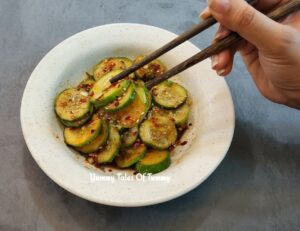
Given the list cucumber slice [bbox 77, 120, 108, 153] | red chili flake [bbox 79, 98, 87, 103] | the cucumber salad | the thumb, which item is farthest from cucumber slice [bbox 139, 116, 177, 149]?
the thumb

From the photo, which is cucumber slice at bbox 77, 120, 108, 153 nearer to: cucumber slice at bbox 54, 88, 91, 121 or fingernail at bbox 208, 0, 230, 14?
cucumber slice at bbox 54, 88, 91, 121

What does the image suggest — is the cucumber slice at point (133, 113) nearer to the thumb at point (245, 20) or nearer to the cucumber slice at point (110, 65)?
the cucumber slice at point (110, 65)

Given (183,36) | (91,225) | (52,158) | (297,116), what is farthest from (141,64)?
(297,116)

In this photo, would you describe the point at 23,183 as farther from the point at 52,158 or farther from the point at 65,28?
the point at 65,28

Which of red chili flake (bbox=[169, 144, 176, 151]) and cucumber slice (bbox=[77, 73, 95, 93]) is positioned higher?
cucumber slice (bbox=[77, 73, 95, 93])

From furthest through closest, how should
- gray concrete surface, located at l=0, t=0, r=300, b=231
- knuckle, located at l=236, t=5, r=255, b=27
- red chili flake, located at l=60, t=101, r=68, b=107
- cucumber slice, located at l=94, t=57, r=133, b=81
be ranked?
cucumber slice, located at l=94, t=57, r=133, b=81 → red chili flake, located at l=60, t=101, r=68, b=107 → gray concrete surface, located at l=0, t=0, r=300, b=231 → knuckle, located at l=236, t=5, r=255, b=27

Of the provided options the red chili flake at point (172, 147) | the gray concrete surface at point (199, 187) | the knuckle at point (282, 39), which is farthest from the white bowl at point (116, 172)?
the knuckle at point (282, 39)

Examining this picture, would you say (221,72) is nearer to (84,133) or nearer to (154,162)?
(154,162)
